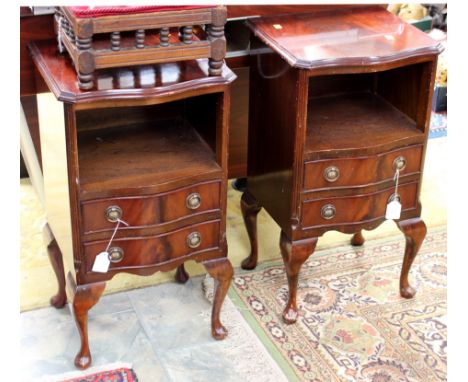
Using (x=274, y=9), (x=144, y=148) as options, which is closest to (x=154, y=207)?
(x=144, y=148)

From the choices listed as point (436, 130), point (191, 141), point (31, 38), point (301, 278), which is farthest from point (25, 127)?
point (436, 130)

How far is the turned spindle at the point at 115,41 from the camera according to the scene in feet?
5.43

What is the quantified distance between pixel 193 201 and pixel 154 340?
1.72ft

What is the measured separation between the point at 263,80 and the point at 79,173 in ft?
2.06

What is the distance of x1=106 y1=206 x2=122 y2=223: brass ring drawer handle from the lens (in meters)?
1.85

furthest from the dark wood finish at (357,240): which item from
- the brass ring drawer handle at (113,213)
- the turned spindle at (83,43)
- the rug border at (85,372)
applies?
the turned spindle at (83,43)

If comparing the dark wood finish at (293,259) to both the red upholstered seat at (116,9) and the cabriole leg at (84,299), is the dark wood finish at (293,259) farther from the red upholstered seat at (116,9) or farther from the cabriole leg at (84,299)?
the red upholstered seat at (116,9)

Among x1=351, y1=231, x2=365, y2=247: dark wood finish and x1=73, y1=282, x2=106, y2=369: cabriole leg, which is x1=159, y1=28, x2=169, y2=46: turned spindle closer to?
x1=73, y1=282, x2=106, y2=369: cabriole leg

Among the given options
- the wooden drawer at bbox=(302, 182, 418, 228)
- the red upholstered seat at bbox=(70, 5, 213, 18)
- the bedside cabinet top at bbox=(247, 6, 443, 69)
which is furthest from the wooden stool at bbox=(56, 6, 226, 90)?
the wooden drawer at bbox=(302, 182, 418, 228)

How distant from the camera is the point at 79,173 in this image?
1.89m

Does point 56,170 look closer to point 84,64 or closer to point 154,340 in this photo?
point 84,64

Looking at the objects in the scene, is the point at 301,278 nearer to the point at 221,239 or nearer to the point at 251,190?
the point at 251,190

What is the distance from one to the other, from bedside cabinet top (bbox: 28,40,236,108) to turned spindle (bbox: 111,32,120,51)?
103mm

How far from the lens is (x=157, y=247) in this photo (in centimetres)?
194
